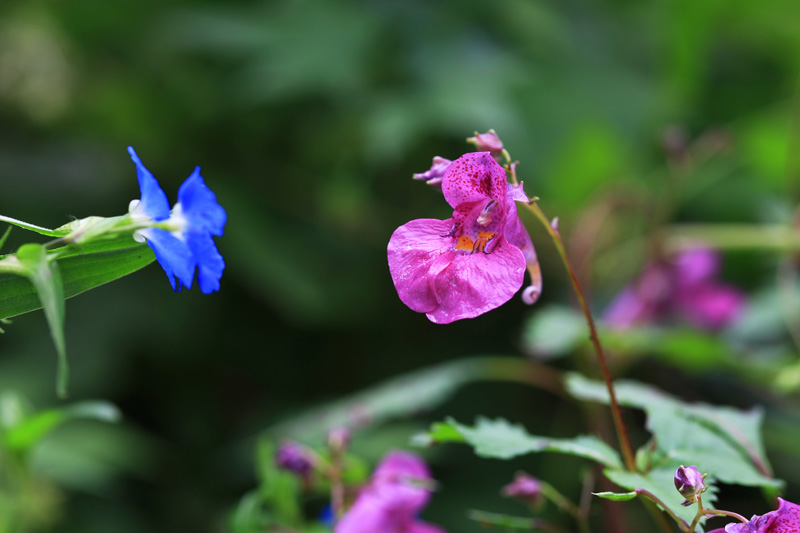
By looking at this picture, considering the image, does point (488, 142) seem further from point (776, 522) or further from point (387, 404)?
point (387, 404)

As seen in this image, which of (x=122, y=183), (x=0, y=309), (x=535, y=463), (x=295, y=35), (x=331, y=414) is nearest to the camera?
(x=0, y=309)

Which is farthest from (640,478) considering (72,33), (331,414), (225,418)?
(72,33)

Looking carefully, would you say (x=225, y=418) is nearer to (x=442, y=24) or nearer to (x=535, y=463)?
(x=535, y=463)

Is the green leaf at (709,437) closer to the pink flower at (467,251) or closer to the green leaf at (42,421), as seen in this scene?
the pink flower at (467,251)

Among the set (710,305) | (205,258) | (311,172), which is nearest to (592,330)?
(205,258)

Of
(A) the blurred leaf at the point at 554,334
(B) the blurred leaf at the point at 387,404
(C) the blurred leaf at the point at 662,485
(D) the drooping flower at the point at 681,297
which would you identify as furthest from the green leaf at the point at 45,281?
(D) the drooping flower at the point at 681,297

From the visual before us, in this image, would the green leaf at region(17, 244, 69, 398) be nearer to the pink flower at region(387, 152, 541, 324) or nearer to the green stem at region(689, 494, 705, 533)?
the pink flower at region(387, 152, 541, 324)
